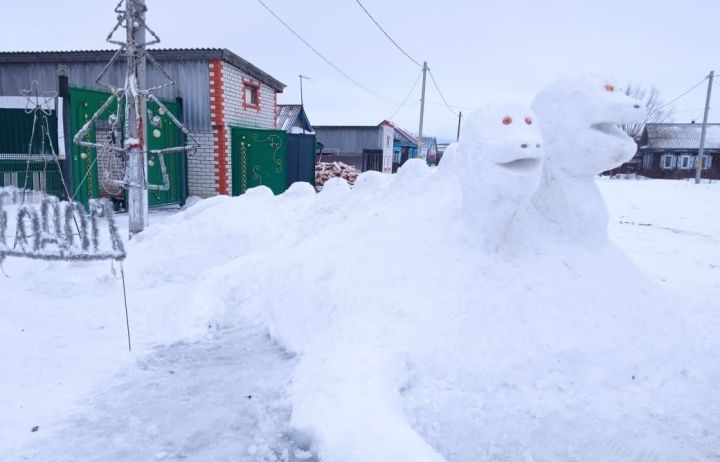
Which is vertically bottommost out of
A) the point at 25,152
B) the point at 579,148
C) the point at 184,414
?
the point at 184,414

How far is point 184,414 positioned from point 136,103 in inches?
Result: 242

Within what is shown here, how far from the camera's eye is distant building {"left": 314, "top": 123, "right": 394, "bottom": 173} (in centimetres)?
3144

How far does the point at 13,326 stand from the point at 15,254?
790 millimetres

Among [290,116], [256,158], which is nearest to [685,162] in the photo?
[290,116]

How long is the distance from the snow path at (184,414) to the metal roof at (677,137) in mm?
43810

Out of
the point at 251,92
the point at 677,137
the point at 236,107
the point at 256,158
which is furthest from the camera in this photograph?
the point at 677,137

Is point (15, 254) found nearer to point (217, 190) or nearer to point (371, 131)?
point (217, 190)

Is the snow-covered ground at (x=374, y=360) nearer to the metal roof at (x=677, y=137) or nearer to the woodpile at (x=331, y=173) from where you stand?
the woodpile at (x=331, y=173)

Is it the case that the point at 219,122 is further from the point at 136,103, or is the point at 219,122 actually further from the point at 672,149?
the point at 672,149

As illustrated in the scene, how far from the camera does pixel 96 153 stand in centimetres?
1019

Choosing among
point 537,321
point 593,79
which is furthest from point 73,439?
point 593,79

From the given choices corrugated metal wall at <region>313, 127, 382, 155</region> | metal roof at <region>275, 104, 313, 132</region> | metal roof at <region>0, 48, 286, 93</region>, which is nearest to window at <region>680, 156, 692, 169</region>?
corrugated metal wall at <region>313, 127, 382, 155</region>

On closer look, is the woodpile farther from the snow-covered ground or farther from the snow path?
the snow path

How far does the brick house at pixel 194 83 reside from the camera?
41.0 feet
